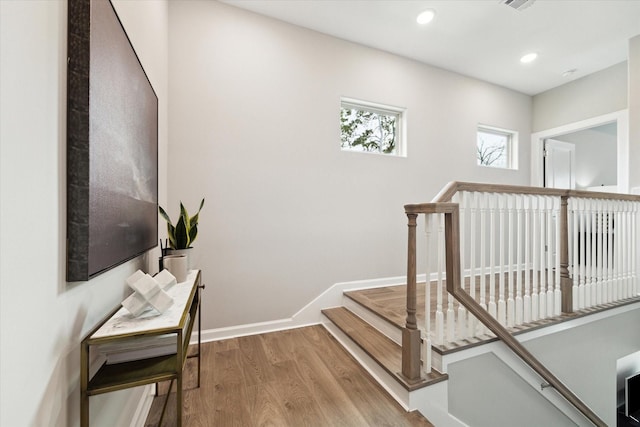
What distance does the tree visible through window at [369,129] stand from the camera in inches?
118

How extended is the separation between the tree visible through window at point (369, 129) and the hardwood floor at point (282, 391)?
2.18 meters

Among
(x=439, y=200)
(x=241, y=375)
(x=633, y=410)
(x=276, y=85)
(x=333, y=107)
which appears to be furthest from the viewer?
(x=633, y=410)

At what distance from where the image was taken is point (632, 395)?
11.1ft

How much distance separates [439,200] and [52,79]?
169 centimetres

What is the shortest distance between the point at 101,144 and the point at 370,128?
2.79m

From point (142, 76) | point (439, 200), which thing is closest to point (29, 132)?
point (142, 76)

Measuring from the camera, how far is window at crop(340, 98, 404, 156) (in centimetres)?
299

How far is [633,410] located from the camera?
3.39 m

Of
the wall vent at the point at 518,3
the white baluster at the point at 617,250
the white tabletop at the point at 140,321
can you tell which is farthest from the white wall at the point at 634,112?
the white tabletop at the point at 140,321

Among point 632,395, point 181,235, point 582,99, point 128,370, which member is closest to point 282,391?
point 128,370

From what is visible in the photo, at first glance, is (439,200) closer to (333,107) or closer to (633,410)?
(333,107)

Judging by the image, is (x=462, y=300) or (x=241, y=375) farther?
(x=241, y=375)

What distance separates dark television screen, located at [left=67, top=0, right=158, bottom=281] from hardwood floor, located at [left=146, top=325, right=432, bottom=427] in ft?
3.33

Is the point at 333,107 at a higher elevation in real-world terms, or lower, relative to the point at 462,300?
higher
